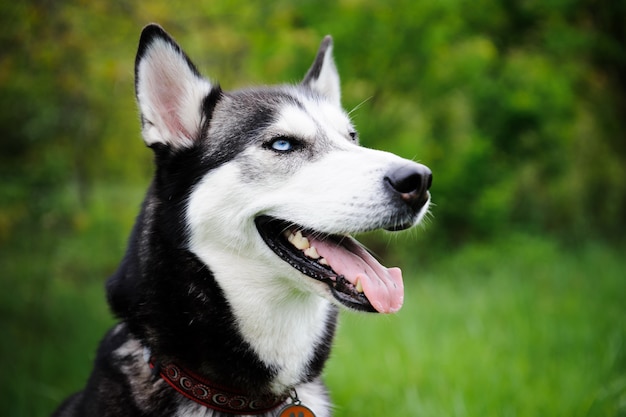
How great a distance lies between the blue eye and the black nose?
0.56 meters

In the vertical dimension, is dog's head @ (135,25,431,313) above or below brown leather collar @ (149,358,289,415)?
above

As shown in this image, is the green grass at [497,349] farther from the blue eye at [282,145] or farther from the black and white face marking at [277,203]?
the blue eye at [282,145]

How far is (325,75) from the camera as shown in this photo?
3.44 meters

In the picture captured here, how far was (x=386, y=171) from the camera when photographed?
2.30 m

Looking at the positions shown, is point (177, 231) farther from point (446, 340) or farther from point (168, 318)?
point (446, 340)

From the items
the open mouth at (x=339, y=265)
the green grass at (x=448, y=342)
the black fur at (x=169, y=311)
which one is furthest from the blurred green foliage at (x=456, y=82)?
the open mouth at (x=339, y=265)

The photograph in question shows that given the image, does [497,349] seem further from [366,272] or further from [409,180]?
[409,180]

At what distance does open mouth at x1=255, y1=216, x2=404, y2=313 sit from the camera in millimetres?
2326

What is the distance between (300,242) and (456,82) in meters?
7.60

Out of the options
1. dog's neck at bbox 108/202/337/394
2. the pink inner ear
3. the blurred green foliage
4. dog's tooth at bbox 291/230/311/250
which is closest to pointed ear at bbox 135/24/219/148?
the pink inner ear

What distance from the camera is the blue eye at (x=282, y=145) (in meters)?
2.64

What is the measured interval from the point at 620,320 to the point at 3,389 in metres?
5.52

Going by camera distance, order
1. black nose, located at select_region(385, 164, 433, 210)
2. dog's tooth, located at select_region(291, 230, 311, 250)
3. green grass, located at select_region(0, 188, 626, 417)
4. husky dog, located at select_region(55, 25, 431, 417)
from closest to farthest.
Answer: black nose, located at select_region(385, 164, 433, 210) < husky dog, located at select_region(55, 25, 431, 417) < dog's tooth, located at select_region(291, 230, 311, 250) < green grass, located at select_region(0, 188, 626, 417)

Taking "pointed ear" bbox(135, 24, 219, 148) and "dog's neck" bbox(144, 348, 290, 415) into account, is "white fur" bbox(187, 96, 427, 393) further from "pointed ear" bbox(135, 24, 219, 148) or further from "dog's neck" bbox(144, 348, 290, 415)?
"pointed ear" bbox(135, 24, 219, 148)
